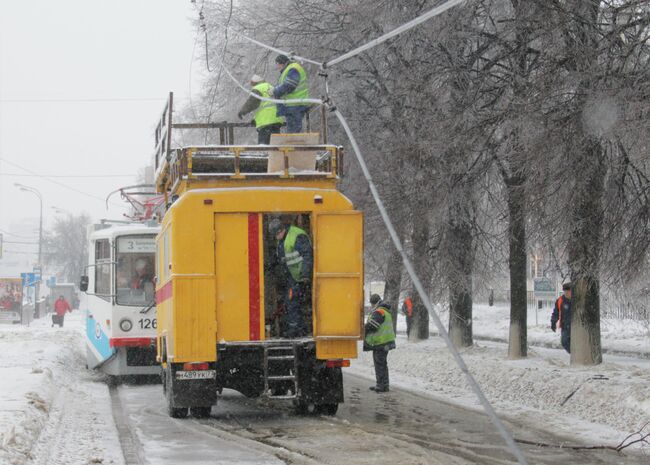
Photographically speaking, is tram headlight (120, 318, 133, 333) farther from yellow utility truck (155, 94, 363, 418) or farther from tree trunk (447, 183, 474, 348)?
tree trunk (447, 183, 474, 348)

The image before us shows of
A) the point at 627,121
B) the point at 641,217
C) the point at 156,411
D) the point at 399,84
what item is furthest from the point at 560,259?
the point at 156,411

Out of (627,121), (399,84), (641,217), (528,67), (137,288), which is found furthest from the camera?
(137,288)

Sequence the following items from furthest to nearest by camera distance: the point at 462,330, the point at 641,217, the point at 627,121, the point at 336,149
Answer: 1. the point at 462,330
2. the point at 641,217
3. the point at 336,149
4. the point at 627,121

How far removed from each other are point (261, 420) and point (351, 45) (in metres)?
9.04

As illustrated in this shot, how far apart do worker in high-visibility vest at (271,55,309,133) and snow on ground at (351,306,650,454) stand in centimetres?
491

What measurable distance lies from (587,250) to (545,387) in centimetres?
213

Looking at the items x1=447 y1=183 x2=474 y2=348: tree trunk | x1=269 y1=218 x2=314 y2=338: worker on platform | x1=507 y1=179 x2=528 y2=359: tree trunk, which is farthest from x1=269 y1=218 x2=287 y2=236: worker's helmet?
x1=507 y1=179 x2=528 y2=359: tree trunk

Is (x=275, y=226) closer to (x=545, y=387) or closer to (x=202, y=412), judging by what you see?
(x=202, y=412)

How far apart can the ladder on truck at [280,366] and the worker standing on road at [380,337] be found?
3931 millimetres

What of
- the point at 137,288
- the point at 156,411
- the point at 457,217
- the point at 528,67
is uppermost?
the point at 528,67

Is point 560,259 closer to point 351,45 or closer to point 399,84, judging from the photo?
point 399,84

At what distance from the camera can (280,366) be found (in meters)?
13.6

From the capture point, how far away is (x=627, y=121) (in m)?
12.5

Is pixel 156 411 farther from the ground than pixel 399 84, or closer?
closer
